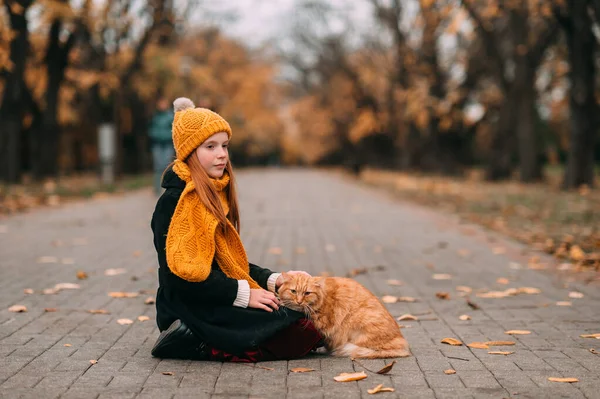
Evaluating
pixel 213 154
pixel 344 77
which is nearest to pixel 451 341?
pixel 213 154

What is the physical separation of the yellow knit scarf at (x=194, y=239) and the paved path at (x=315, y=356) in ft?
1.97

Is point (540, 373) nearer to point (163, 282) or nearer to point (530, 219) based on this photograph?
point (163, 282)

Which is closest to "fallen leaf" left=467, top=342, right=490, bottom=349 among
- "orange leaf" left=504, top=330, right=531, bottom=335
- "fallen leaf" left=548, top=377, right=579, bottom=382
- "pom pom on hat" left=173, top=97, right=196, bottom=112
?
"orange leaf" left=504, top=330, right=531, bottom=335

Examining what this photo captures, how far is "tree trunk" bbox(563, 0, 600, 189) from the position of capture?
18656 mm

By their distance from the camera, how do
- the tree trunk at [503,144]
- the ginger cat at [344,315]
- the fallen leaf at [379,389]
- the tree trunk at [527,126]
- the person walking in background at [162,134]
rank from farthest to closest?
the tree trunk at [503,144], the tree trunk at [527,126], the person walking in background at [162,134], the ginger cat at [344,315], the fallen leaf at [379,389]

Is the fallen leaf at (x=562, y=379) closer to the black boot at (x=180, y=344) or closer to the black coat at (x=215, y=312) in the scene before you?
the black coat at (x=215, y=312)

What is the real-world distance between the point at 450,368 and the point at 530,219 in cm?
982


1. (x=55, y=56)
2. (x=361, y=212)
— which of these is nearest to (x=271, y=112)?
(x=55, y=56)

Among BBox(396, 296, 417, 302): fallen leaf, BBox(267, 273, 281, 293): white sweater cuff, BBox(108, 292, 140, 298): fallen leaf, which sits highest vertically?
BBox(267, 273, 281, 293): white sweater cuff

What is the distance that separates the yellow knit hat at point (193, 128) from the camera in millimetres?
4449

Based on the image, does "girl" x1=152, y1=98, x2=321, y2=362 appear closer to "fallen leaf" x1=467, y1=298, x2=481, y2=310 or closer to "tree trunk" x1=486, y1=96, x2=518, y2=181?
"fallen leaf" x1=467, y1=298, x2=481, y2=310

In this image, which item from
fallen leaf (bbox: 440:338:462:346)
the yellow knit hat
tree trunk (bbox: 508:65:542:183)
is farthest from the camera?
tree trunk (bbox: 508:65:542:183)

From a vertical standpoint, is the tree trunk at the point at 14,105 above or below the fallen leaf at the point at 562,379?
above

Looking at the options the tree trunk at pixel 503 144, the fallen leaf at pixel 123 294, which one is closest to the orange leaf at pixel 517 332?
the fallen leaf at pixel 123 294
